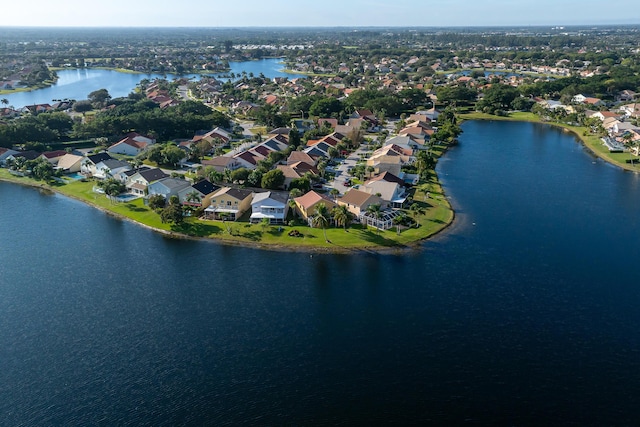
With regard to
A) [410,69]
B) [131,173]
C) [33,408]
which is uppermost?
[410,69]

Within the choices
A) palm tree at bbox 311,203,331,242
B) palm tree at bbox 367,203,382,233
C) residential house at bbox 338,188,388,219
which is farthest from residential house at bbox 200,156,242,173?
palm tree at bbox 367,203,382,233

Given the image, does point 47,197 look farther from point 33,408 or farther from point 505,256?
point 505,256

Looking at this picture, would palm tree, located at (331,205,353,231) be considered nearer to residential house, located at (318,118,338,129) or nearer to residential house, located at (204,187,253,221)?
residential house, located at (204,187,253,221)

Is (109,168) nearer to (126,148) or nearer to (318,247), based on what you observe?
(126,148)

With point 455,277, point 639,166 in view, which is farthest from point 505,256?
point 639,166

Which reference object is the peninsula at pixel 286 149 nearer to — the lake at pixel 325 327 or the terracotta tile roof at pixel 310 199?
the terracotta tile roof at pixel 310 199

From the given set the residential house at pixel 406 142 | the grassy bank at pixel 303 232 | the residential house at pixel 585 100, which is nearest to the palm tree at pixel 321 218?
the grassy bank at pixel 303 232
